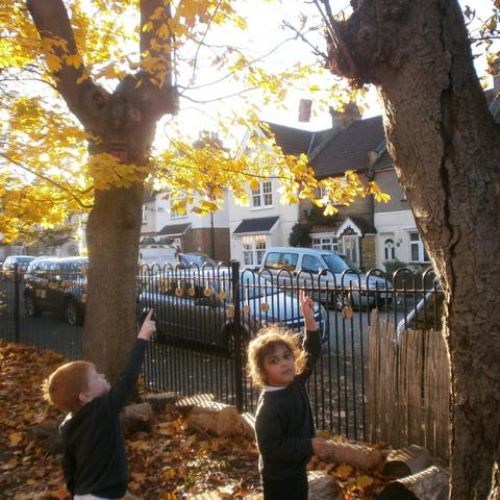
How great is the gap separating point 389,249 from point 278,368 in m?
23.7

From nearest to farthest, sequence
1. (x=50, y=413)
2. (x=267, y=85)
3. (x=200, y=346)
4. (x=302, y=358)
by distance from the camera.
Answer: (x=302, y=358) → (x=50, y=413) → (x=267, y=85) → (x=200, y=346)

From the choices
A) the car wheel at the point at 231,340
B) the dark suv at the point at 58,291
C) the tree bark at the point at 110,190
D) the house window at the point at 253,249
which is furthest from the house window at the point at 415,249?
the tree bark at the point at 110,190

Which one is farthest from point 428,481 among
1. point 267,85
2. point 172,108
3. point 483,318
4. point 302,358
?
point 267,85

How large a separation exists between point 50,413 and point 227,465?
8.36ft

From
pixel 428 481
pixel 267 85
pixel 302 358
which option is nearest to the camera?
pixel 302 358

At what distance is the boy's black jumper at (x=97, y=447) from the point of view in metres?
2.85

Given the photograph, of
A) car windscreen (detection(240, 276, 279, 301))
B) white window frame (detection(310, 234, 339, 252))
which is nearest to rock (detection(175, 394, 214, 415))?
car windscreen (detection(240, 276, 279, 301))

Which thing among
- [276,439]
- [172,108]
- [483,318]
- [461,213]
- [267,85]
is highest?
[267,85]

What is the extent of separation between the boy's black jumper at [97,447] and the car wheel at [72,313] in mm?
7969

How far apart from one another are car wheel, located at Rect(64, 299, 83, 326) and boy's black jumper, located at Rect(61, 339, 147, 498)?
7.97 m

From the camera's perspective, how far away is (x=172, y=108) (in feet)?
21.4

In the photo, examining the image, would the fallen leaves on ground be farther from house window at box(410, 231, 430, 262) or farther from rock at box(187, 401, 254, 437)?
house window at box(410, 231, 430, 262)

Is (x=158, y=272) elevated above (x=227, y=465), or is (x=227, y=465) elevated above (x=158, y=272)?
(x=158, y=272)

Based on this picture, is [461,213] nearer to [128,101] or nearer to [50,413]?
[128,101]
